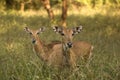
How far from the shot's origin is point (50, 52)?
34.7ft

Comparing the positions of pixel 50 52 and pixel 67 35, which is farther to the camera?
pixel 50 52

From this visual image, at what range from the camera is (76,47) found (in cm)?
1074

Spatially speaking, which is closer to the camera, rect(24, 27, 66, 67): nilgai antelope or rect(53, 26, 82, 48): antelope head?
rect(53, 26, 82, 48): antelope head

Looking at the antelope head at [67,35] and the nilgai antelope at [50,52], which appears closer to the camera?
the antelope head at [67,35]

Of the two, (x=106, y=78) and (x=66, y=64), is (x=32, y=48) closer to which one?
(x=66, y=64)

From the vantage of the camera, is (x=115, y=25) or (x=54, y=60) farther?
(x=115, y=25)

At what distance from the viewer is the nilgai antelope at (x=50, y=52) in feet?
30.0

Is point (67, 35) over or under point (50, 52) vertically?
over

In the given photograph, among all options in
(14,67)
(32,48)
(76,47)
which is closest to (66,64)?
(14,67)

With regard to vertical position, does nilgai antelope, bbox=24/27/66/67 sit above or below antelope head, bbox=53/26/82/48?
below

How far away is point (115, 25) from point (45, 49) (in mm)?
11359

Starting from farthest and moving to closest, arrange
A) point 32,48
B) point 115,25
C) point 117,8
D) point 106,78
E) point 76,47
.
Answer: point 117,8, point 115,25, point 32,48, point 76,47, point 106,78

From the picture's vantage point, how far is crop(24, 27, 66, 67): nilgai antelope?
9.13 meters

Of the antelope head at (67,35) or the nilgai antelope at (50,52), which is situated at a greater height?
the antelope head at (67,35)
